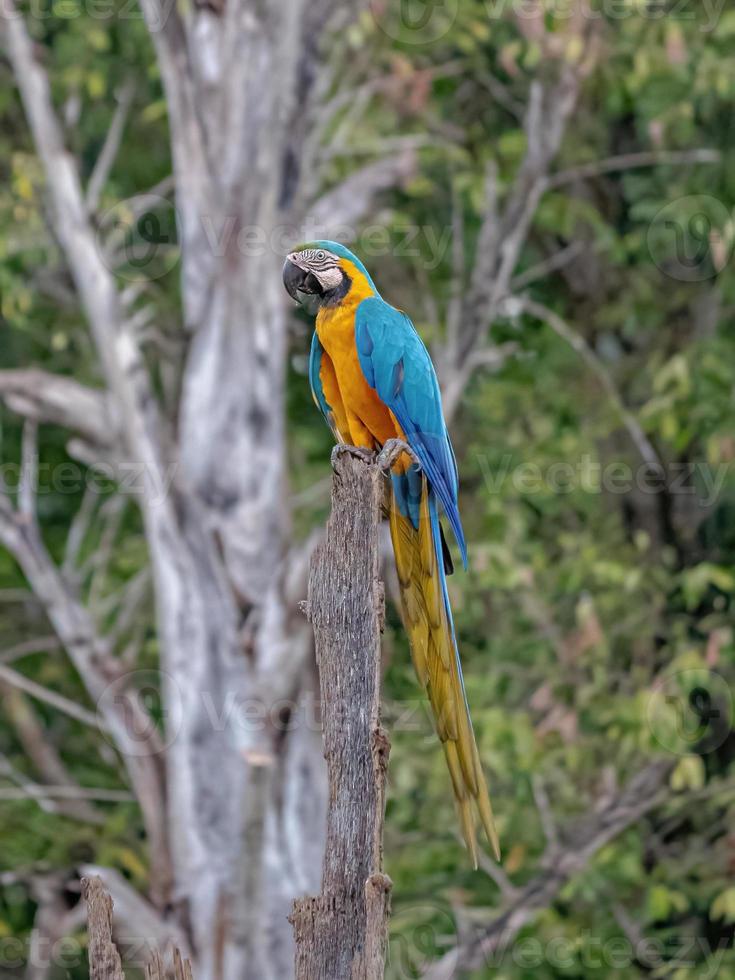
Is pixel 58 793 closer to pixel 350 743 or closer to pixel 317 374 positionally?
pixel 317 374

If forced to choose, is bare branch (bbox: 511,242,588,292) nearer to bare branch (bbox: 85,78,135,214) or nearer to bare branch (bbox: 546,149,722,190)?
bare branch (bbox: 546,149,722,190)

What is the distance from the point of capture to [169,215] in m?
7.81

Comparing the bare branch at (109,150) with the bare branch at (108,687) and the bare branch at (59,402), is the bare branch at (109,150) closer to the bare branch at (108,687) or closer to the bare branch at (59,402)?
the bare branch at (59,402)

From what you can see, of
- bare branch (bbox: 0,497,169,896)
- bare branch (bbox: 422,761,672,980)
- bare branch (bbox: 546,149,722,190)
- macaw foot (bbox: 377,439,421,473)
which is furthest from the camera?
bare branch (bbox: 546,149,722,190)

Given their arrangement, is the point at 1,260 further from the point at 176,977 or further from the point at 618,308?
the point at 176,977

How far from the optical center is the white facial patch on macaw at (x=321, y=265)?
350 centimetres

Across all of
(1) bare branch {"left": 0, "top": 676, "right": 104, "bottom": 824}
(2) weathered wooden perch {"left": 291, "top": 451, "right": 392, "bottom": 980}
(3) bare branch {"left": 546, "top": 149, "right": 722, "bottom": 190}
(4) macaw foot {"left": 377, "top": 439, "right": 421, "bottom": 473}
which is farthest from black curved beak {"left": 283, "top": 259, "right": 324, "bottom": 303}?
(1) bare branch {"left": 0, "top": 676, "right": 104, "bottom": 824}

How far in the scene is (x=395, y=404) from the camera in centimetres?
338

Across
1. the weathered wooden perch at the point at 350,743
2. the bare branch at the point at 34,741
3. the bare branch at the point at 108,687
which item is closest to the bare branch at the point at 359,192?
the bare branch at the point at 108,687

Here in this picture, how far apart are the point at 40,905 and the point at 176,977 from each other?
5.45 m

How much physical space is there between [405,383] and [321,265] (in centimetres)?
40

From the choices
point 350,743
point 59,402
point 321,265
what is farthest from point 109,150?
point 350,743

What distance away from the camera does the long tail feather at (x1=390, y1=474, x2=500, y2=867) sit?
2.62m

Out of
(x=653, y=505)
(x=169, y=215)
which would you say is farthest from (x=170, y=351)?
(x=653, y=505)
